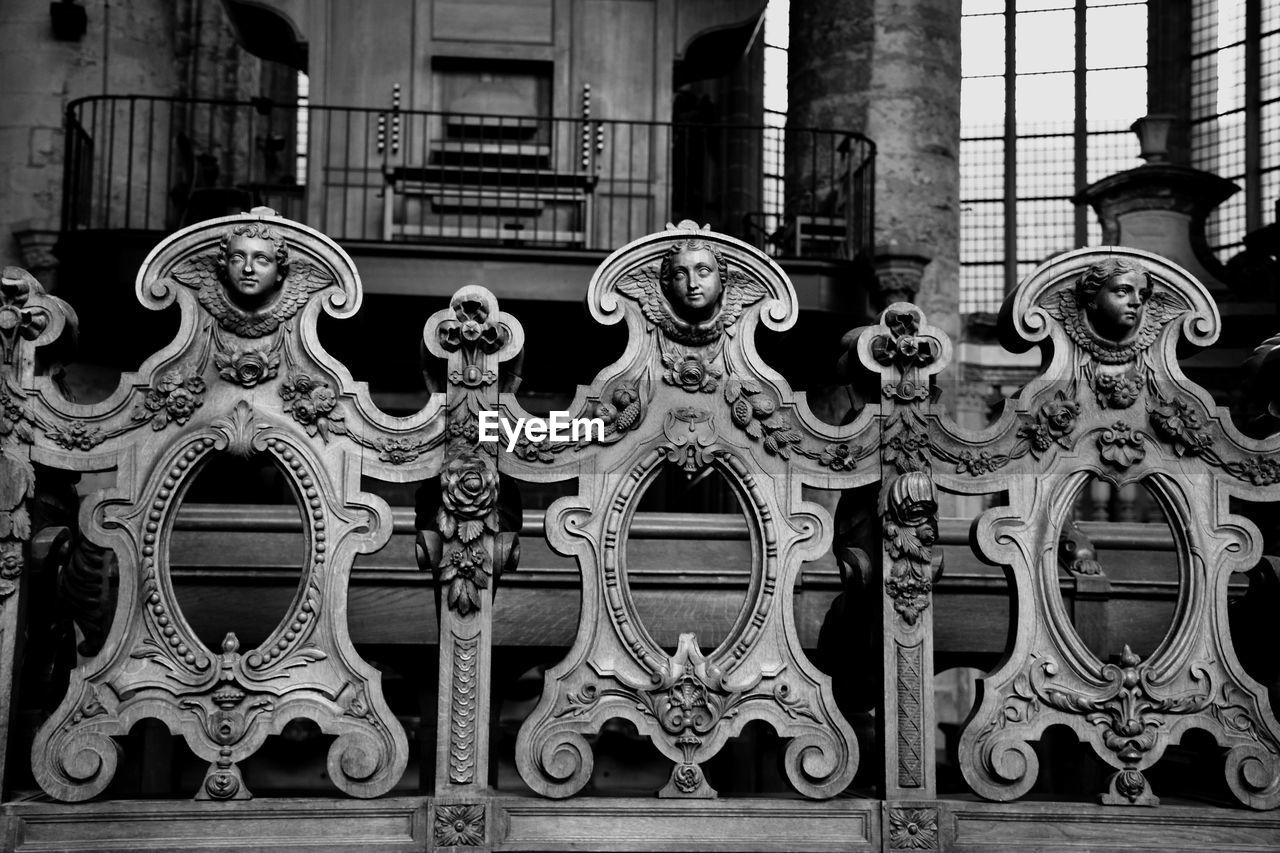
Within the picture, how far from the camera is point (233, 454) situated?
149 inches

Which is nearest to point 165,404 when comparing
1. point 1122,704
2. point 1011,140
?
point 1122,704

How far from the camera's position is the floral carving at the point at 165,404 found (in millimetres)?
3730

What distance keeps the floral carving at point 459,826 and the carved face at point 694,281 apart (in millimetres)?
1331

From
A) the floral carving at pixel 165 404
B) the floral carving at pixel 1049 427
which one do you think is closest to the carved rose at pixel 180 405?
the floral carving at pixel 165 404

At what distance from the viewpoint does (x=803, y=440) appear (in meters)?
3.88

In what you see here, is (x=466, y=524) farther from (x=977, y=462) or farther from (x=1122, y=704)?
(x=1122, y=704)

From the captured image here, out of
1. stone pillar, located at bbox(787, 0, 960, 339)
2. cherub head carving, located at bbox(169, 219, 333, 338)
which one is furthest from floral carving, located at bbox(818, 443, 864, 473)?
stone pillar, located at bbox(787, 0, 960, 339)

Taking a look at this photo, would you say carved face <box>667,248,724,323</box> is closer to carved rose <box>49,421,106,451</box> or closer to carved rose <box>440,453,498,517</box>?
carved rose <box>440,453,498,517</box>

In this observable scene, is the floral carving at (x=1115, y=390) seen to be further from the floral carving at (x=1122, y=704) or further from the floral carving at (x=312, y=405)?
the floral carving at (x=312, y=405)

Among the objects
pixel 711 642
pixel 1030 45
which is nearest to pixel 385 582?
pixel 711 642

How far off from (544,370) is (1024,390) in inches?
333

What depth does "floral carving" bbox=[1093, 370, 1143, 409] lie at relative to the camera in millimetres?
3979

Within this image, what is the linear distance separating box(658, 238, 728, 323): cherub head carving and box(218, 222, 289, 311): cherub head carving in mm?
953

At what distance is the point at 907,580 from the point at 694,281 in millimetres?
916
